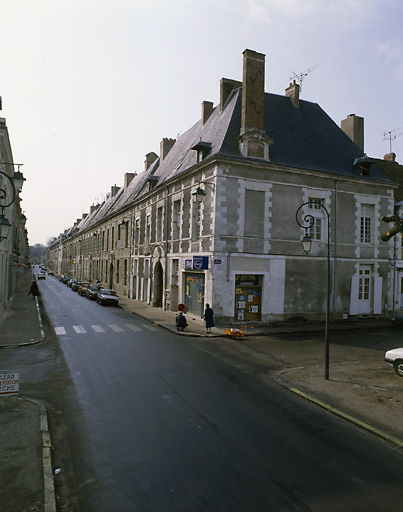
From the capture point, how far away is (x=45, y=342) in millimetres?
15094

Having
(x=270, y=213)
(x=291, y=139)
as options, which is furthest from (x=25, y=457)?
(x=291, y=139)

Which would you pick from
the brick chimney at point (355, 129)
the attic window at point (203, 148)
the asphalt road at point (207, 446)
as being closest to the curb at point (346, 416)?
the asphalt road at point (207, 446)

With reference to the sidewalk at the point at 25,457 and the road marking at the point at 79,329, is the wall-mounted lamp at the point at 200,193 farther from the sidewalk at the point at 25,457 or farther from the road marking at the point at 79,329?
the sidewalk at the point at 25,457

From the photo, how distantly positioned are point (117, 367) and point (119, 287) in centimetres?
3200

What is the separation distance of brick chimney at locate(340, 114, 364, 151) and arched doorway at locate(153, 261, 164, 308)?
18426 millimetres

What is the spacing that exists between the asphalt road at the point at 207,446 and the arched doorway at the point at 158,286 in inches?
704

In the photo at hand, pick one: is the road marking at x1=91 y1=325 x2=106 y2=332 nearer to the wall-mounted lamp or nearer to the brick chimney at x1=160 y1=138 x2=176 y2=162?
the wall-mounted lamp

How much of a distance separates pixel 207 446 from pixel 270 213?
1606 centimetres

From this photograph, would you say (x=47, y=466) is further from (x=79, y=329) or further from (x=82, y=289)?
(x=82, y=289)

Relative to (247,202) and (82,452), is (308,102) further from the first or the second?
(82,452)

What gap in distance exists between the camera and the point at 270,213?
2098 cm

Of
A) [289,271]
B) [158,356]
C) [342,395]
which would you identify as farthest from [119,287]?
[342,395]

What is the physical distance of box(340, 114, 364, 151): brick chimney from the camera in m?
28.8

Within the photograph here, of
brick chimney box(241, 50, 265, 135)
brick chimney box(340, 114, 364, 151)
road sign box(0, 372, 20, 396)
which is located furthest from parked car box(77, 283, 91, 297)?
Result: road sign box(0, 372, 20, 396)
